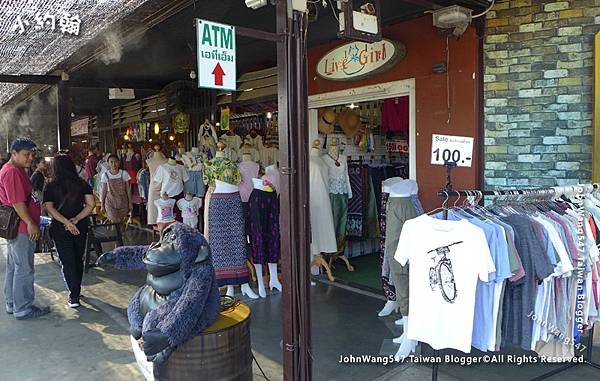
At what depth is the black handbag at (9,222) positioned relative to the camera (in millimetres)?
4641

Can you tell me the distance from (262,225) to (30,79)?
16.2 ft

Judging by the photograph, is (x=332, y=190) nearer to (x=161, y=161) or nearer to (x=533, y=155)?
(x=533, y=155)

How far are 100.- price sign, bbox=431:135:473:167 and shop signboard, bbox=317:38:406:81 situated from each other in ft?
6.19

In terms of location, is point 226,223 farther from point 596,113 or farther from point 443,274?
point 596,113

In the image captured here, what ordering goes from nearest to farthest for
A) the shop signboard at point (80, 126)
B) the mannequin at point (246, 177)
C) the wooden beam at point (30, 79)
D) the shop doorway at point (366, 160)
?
the mannequin at point (246, 177) → the shop doorway at point (366, 160) → the wooden beam at point (30, 79) → the shop signboard at point (80, 126)

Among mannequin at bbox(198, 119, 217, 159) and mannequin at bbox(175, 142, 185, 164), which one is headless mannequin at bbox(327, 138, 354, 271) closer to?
mannequin at bbox(198, 119, 217, 159)

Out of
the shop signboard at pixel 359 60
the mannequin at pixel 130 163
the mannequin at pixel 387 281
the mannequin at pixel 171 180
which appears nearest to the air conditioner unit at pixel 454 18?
the shop signboard at pixel 359 60

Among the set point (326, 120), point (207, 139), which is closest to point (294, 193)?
point (326, 120)

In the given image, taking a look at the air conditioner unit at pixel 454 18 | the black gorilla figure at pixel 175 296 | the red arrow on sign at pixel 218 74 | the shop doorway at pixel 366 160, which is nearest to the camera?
the black gorilla figure at pixel 175 296

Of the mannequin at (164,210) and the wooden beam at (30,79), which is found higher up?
the wooden beam at (30,79)

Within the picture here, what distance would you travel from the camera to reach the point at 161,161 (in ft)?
26.0

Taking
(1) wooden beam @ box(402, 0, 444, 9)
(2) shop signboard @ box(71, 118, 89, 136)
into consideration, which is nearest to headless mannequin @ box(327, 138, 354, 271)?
(1) wooden beam @ box(402, 0, 444, 9)

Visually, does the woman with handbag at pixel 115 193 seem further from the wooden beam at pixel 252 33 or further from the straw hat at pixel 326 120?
the wooden beam at pixel 252 33

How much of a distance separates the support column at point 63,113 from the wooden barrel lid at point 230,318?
6214 mm
